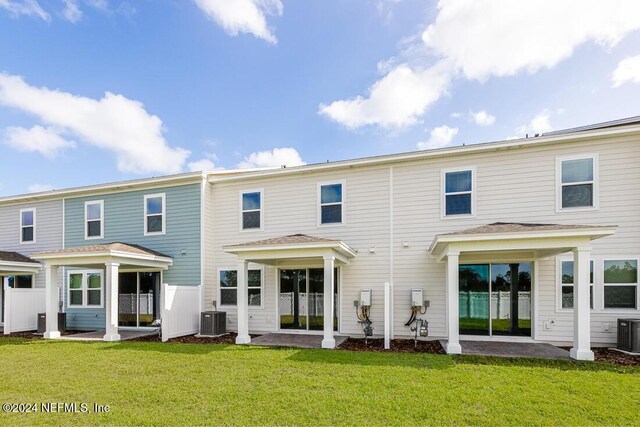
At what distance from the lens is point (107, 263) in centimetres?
1021

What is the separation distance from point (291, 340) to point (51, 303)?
8.06 metres

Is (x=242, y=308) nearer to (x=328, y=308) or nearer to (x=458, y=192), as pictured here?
(x=328, y=308)

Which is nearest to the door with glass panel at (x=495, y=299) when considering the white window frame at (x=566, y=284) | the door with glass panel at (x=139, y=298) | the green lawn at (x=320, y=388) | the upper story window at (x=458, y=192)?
the white window frame at (x=566, y=284)

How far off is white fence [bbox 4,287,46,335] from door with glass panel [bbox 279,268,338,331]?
376 inches

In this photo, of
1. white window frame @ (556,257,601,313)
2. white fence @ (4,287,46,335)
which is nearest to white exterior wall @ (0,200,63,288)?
white fence @ (4,287,46,335)

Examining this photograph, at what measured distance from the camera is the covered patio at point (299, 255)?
8586 mm

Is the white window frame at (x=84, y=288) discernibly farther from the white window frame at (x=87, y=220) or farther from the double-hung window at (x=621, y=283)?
the double-hung window at (x=621, y=283)

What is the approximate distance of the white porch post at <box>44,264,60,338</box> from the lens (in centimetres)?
1082

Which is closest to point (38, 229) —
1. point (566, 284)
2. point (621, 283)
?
point (566, 284)

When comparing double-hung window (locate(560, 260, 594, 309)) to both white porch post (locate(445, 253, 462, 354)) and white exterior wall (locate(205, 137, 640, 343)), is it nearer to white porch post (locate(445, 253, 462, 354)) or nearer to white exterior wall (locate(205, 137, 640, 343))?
white exterior wall (locate(205, 137, 640, 343))

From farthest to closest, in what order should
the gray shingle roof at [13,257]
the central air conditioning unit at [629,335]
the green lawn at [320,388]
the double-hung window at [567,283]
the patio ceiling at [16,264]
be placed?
1. the gray shingle roof at [13,257]
2. the patio ceiling at [16,264]
3. the double-hung window at [567,283]
4. the central air conditioning unit at [629,335]
5. the green lawn at [320,388]

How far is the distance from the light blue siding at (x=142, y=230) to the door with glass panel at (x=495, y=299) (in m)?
8.47

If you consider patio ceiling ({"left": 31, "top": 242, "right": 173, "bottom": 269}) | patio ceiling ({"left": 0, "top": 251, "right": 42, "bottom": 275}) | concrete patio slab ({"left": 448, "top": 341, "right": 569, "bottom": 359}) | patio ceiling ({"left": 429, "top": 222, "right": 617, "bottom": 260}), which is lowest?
concrete patio slab ({"left": 448, "top": 341, "right": 569, "bottom": 359})

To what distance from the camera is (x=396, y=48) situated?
11359mm
